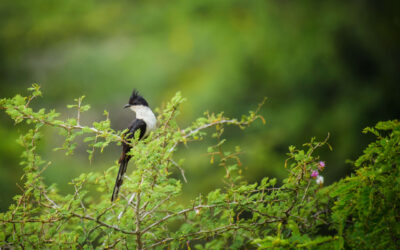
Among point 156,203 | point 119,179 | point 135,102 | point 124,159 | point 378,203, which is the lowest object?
point 378,203

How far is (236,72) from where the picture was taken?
6.09 m

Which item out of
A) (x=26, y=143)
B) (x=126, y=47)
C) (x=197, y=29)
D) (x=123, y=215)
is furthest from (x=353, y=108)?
(x=126, y=47)

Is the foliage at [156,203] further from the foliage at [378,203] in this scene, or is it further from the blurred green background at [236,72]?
the blurred green background at [236,72]

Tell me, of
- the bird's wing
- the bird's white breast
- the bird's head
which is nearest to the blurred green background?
the bird's head

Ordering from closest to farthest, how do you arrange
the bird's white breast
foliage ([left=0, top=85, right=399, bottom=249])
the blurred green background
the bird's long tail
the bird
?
foliage ([left=0, top=85, right=399, bottom=249]) → the bird's long tail → the bird → the bird's white breast → the blurred green background

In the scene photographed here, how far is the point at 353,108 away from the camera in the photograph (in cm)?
554

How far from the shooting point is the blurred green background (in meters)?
5.51

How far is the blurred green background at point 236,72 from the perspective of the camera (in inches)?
217

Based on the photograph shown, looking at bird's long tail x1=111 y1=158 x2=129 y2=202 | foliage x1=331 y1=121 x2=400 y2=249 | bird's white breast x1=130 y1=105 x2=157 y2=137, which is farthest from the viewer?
bird's white breast x1=130 y1=105 x2=157 y2=137

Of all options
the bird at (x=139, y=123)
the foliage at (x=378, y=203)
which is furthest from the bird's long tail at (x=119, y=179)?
the foliage at (x=378, y=203)

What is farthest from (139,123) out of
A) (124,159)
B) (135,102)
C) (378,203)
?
(378,203)

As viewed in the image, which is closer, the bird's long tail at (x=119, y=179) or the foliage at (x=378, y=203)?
the foliage at (x=378, y=203)

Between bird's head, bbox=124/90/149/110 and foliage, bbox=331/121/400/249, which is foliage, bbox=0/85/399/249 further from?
bird's head, bbox=124/90/149/110

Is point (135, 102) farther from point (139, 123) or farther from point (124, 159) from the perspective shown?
point (124, 159)
